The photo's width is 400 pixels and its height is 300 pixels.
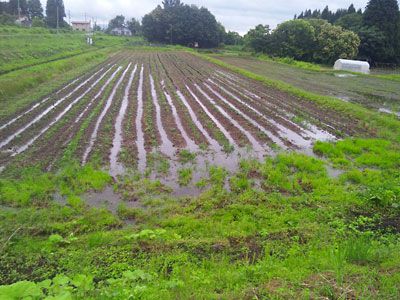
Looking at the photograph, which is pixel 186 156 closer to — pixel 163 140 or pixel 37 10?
pixel 163 140

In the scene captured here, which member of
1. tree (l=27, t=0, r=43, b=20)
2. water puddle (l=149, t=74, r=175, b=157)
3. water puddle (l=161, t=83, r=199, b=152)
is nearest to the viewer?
water puddle (l=149, t=74, r=175, b=157)

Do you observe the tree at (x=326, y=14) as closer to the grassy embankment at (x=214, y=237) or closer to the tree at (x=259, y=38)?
the tree at (x=259, y=38)

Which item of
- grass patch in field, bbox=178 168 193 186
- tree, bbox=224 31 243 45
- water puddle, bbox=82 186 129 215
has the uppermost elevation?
tree, bbox=224 31 243 45

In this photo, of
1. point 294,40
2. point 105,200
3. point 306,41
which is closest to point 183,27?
point 294,40

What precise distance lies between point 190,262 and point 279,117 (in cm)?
1072

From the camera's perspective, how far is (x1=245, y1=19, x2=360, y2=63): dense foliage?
45.8 metres

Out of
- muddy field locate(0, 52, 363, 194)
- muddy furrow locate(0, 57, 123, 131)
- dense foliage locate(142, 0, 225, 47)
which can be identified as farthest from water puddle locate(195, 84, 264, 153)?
dense foliage locate(142, 0, 225, 47)

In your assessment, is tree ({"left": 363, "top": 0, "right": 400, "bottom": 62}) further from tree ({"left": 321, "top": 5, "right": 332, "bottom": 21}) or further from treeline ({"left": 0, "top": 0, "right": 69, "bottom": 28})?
treeline ({"left": 0, "top": 0, "right": 69, "bottom": 28})

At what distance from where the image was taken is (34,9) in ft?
264

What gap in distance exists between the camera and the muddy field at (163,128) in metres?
9.38

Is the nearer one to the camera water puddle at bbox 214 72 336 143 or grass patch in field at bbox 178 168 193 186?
grass patch in field at bbox 178 168 193 186

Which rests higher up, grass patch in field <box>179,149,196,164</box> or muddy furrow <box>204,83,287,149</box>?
muddy furrow <box>204,83,287,149</box>

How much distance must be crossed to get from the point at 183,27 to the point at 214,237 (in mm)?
70080

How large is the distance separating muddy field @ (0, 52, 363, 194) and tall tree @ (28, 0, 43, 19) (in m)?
74.5
